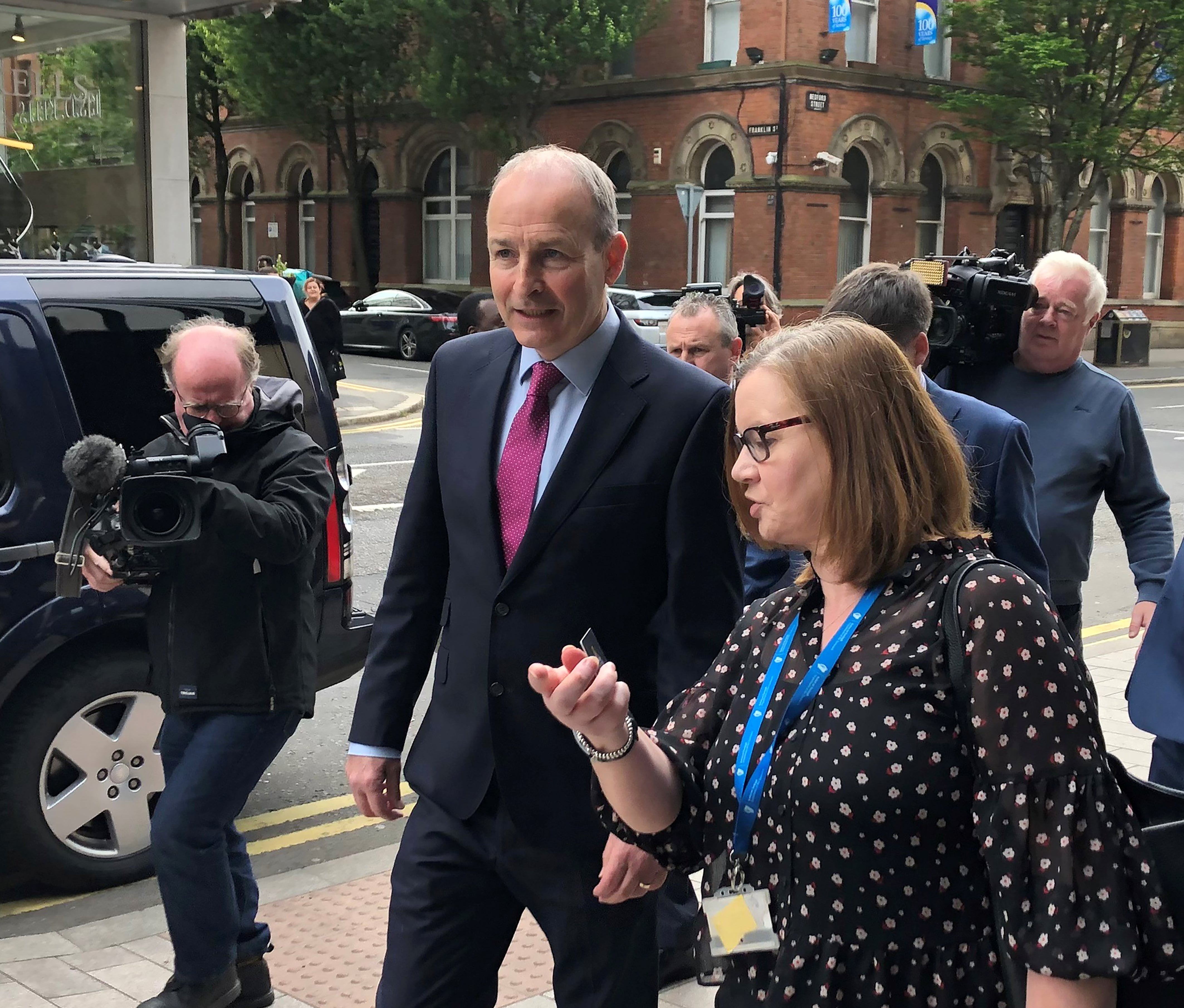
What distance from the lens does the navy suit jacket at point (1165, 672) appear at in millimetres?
2789

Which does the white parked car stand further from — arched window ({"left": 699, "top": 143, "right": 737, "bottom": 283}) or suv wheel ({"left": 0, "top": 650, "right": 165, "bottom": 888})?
suv wheel ({"left": 0, "top": 650, "right": 165, "bottom": 888})

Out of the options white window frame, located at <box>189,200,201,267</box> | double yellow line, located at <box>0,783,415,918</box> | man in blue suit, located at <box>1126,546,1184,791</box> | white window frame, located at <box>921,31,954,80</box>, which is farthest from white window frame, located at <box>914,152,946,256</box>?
man in blue suit, located at <box>1126,546,1184,791</box>

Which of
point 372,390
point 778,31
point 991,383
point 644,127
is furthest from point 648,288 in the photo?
point 991,383

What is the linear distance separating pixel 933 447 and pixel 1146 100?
29.8 meters

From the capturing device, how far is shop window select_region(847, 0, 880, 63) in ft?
95.5

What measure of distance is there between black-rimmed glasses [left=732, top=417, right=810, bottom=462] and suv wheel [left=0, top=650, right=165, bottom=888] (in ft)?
10.8

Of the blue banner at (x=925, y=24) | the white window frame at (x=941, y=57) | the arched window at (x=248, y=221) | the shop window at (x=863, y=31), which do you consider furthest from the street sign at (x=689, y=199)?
the arched window at (x=248, y=221)

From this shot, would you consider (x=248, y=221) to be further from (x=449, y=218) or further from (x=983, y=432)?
Answer: (x=983, y=432)

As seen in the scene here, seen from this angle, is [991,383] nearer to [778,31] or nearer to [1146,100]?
[778,31]

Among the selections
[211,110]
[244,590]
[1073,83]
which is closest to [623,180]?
Answer: [1073,83]

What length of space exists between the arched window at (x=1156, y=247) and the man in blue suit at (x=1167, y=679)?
1424 inches

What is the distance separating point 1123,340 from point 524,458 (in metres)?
30.9

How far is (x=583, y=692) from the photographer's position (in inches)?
76.0

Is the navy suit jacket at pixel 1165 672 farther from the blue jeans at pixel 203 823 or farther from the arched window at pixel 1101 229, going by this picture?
the arched window at pixel 1101 229
